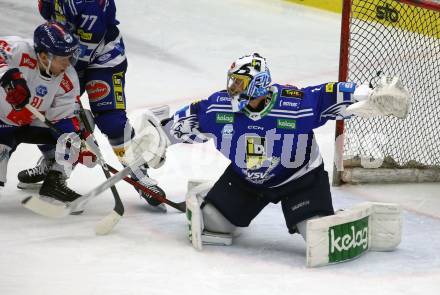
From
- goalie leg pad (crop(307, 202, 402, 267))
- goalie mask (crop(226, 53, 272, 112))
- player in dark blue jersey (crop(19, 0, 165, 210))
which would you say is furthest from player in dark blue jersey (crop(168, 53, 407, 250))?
player in dark blue jersey (crop(19, 0, 165, 210))

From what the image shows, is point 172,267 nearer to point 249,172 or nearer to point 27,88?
point 249,172

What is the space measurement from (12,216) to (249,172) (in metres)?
1.09

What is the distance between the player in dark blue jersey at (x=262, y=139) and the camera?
348 cm

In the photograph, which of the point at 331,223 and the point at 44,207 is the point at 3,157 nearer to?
the point at 44,207

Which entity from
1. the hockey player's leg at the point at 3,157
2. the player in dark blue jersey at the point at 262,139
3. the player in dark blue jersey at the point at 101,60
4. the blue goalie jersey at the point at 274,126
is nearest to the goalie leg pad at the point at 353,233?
the player in dark blue jersey at the point at 262,139

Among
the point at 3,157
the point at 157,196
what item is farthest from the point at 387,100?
the point at 3,157

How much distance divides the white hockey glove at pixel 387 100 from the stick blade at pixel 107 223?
111 centimetres

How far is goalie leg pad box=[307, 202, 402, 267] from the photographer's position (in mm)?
3400

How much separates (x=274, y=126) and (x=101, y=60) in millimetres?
982

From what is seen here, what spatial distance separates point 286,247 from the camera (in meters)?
3.70

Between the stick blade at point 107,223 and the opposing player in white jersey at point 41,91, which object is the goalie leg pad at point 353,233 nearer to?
the stick blade at point 107,223

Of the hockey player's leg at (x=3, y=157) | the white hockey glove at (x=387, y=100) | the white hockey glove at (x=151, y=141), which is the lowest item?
the hockey player's leg at (x=3, y=157)

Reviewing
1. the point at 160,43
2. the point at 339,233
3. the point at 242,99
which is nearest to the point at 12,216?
the point at 242,99

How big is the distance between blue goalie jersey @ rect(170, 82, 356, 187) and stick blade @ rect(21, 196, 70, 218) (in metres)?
0.63
